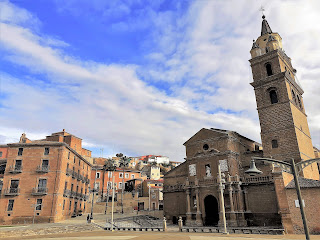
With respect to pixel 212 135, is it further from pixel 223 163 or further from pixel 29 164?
pixel 29 164

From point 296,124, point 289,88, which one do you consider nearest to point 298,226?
point 296,124

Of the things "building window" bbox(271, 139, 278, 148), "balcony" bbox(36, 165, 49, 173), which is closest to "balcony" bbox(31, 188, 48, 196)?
"balcony" bbox(36, 165, 49, 173)

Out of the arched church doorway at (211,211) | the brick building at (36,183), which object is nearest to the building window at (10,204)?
the brick building at (36,183)

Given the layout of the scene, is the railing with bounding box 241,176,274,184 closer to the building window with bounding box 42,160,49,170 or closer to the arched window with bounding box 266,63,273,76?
the arched window with bounding box 266,63,273,76

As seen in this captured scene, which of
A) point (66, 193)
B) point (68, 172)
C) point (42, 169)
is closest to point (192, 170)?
point (68, 172)

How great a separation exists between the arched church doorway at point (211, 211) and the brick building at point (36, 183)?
23.5 m

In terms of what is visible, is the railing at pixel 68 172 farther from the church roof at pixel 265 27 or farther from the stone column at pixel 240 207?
the church roof at pixel 265 27

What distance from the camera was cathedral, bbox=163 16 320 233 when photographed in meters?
34.5

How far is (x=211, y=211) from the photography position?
1580 inches

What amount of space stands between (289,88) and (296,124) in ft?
21.4

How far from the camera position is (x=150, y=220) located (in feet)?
140

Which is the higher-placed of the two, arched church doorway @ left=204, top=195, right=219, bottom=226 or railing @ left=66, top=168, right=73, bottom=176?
railing @ left=66, top=168, right=73, bottom=176

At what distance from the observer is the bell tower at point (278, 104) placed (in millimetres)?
36812

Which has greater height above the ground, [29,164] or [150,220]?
[29,164]
